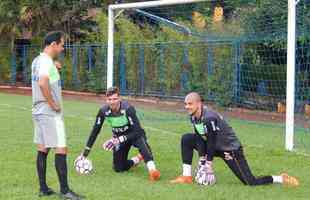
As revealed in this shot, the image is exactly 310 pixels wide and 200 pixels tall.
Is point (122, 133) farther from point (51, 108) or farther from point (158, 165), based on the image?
point (51, 108)

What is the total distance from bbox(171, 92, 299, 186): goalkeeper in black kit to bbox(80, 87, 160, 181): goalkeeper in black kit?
0.61 m

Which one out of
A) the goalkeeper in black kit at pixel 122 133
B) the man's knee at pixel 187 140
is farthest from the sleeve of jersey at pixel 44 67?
the man's knee at pixel 187 140

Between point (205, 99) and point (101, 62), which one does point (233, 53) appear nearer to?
point (205, 99)

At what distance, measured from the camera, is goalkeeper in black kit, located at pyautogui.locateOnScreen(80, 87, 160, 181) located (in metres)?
8.92

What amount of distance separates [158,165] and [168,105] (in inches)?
524

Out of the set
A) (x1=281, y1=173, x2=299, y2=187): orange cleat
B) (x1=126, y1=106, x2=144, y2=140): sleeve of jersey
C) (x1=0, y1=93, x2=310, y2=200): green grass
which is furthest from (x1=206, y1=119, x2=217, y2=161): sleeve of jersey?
(x1=126, y1=106, x2=144, y2=140): sleeve of jersey

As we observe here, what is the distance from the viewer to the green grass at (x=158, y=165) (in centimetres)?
788

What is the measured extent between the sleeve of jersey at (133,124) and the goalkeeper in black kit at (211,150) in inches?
33.2

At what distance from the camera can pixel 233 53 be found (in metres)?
20.8

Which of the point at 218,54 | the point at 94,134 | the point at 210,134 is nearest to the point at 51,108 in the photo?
the point at 94,134

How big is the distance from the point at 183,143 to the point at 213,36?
40.3 ft

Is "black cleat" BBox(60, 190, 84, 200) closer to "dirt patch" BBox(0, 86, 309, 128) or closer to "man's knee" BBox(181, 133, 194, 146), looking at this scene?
"man's knee" BBox(181, 133, 194, 146)

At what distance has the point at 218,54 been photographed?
71.7 feet

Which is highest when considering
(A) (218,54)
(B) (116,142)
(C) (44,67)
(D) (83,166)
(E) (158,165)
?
(A) (218,54)
